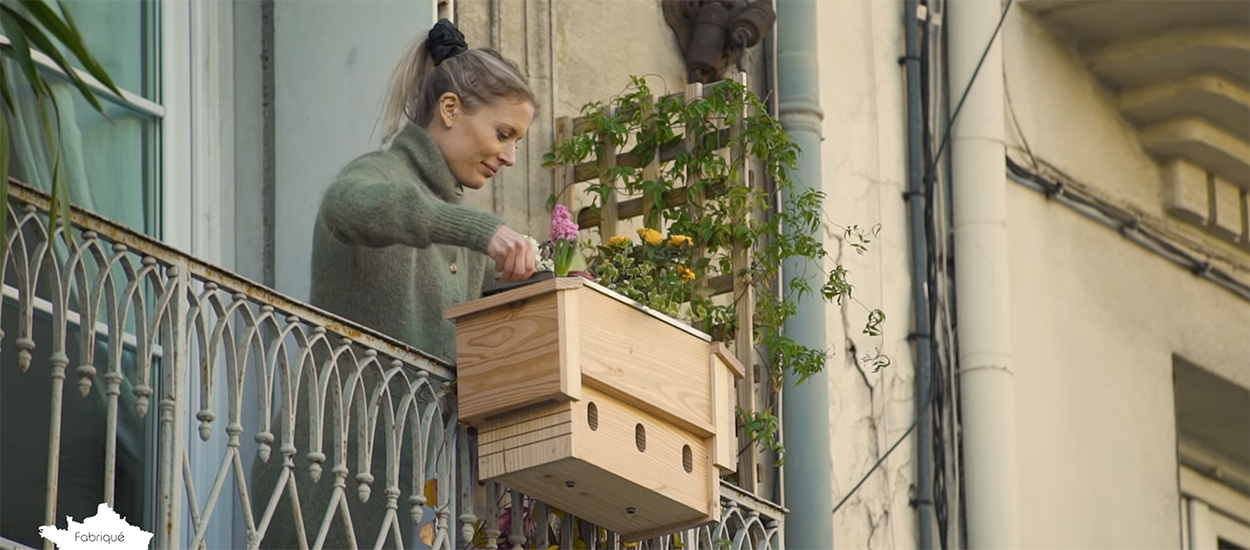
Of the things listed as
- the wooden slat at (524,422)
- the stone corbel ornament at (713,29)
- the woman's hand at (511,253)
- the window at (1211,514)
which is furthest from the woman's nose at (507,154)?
the window at (1211,514)

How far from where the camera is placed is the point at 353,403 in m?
6.35

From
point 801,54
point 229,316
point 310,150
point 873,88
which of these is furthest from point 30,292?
point 873,88

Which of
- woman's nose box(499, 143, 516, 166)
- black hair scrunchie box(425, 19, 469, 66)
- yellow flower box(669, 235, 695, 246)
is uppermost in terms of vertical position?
black hair scrunchie box(425, 19, 469, 66)

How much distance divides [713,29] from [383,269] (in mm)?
2455

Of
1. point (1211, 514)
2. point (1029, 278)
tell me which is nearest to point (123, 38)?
point (1029, 278)

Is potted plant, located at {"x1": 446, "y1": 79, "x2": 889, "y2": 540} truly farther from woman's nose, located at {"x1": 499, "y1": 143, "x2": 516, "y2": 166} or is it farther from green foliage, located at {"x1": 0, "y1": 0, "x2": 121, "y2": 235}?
green foliage, located at {"x1": 0, "y1": 0, "x2": 121, "y2": 235}

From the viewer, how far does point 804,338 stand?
8.41 metres

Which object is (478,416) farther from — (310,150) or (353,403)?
(310,150)

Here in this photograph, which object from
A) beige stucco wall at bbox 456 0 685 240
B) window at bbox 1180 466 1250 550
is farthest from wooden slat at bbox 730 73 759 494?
window at bbox 1180 466 1250 550

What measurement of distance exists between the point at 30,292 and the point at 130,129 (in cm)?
175

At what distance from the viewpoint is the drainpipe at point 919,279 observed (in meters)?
9.01

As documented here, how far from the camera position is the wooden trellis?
760 centimetres

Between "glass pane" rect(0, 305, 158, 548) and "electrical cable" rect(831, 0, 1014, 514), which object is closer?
"glass pane" rect(0, 305, 158, 548)

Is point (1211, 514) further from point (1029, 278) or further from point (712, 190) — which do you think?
point (712, 190)
